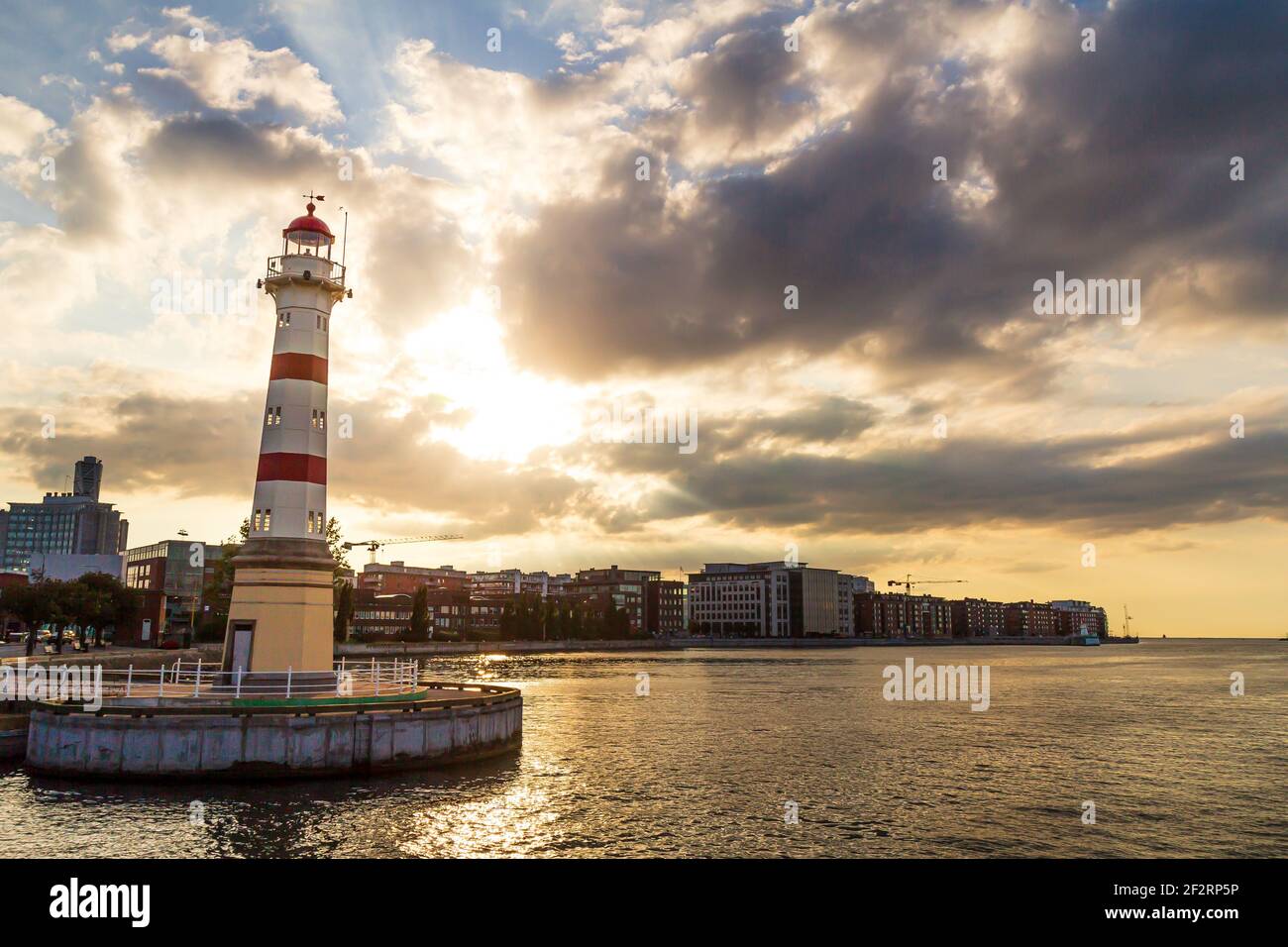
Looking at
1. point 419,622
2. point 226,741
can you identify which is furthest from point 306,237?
point 419,622

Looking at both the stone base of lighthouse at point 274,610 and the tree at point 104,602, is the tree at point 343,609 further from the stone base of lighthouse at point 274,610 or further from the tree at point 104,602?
the stone base of lighthouse at point 274,610

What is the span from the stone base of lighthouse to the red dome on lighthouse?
16.5m

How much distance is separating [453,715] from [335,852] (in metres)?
14.5

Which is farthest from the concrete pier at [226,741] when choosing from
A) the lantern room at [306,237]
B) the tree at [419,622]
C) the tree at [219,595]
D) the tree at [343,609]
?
the tree at [419,622]

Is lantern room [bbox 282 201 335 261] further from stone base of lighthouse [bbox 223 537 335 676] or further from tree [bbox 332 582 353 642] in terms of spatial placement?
tree [bbox 332 582 353 642]

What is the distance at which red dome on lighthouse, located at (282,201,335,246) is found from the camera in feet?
155

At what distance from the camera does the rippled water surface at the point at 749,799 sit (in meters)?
27.9

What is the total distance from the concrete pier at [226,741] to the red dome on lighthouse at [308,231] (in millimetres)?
25109

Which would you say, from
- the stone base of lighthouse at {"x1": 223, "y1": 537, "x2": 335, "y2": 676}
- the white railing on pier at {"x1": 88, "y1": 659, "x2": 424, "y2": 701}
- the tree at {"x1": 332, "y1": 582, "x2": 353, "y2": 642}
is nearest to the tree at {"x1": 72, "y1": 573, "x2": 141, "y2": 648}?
the tree at {"x1": 332, "y1": 582, "x2": 353, "y2": 642}
